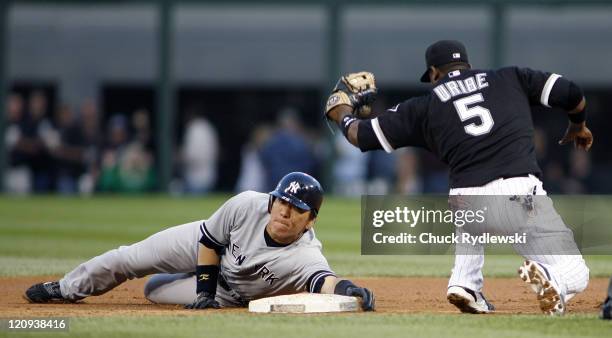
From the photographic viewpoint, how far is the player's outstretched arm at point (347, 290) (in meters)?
6.71

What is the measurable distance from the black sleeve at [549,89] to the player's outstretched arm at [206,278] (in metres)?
2.01

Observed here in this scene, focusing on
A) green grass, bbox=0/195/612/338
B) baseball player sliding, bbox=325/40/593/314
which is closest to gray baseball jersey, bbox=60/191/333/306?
green grass, bbox=0/195/612/338

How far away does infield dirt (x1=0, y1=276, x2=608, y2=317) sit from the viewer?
691 centimetres

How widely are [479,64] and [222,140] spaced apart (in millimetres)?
5274

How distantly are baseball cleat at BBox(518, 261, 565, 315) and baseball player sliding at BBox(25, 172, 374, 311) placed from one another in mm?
966

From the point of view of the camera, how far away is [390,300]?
7.85 metres

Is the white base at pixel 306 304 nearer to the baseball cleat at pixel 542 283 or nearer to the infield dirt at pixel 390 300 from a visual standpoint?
the infield dirt at pixel 390 300

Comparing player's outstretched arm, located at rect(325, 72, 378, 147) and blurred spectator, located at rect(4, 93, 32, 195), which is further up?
player's outstretched arm, located at rect(325, 72, 378, 147)

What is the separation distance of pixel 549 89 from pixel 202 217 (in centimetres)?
919

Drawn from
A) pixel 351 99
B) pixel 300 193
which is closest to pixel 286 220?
pixel 300 193

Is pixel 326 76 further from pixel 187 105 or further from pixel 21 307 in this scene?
pixel 21 307

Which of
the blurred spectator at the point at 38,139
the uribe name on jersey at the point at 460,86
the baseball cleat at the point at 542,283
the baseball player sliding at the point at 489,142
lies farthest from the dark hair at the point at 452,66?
the blurred spectator at the point at 38,139

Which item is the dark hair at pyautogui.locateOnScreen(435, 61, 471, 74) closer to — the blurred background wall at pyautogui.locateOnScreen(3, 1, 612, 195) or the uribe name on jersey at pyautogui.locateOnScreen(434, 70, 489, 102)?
the uribe name on jersey at pyautogui.locateOnScreen(434, 70, 489, 102)

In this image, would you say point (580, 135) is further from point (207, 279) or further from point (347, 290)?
point (207, 279)
